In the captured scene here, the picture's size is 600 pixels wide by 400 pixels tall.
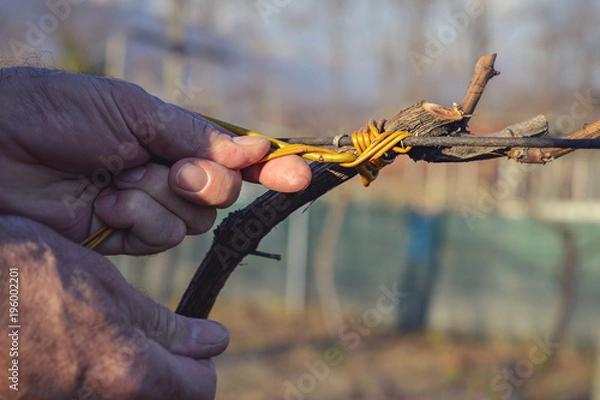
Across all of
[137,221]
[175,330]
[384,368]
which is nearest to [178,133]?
[137,221]

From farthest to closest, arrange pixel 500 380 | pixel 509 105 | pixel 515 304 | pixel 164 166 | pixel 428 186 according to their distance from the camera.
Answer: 1. pixel 428 186
2. pixel 509 105
3. pixel 515 304
4. pixel 500 380
5. pixel 164 166

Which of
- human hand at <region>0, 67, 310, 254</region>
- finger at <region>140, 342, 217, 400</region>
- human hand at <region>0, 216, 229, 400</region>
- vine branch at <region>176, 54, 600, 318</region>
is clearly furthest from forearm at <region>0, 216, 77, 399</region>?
vine branch at <region>176, 54, 600, 318</region>

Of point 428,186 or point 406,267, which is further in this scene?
point 428,186

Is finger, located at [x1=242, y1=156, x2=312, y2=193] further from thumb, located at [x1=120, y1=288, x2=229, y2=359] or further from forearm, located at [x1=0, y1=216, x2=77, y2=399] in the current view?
forearm, located at [x1=0, y1=216, x2=77, y2=399]

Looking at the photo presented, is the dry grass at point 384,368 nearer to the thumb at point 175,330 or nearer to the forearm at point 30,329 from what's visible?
the thumb at point 175,330

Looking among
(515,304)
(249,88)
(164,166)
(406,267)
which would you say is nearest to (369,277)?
(406,267)

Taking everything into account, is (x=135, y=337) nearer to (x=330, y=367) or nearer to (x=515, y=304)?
(x=330, y=367)

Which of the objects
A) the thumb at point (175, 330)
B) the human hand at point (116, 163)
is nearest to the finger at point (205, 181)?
the human hand at point (116, 163)
